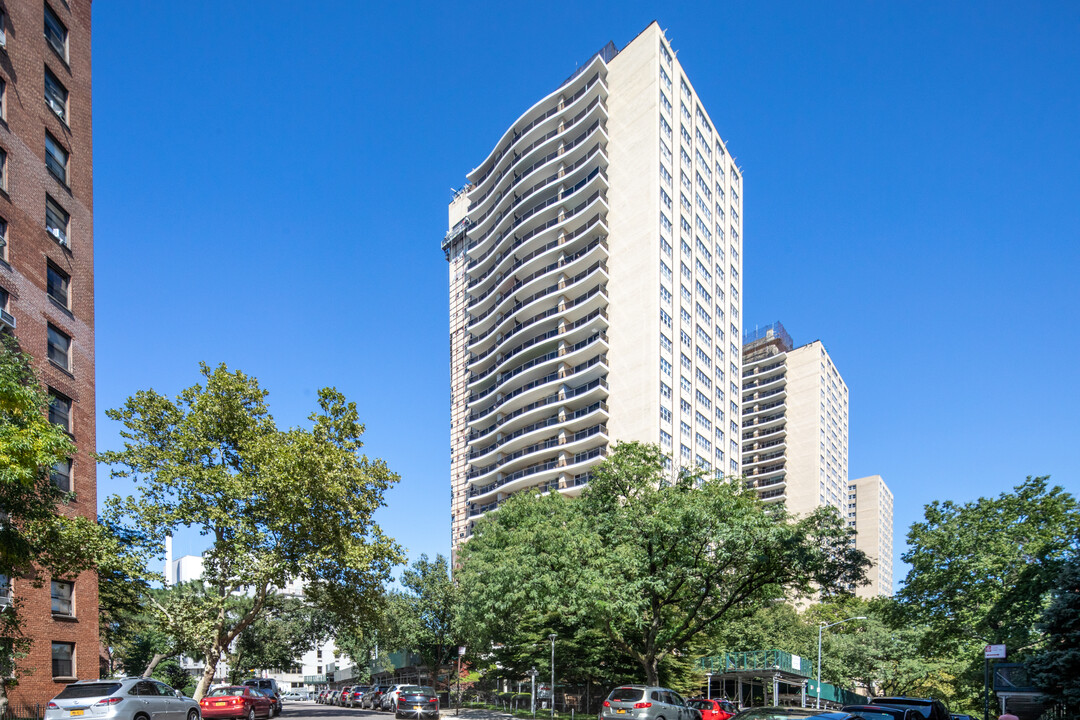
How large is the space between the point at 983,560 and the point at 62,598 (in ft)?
136

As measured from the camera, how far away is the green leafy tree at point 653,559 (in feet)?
96.4

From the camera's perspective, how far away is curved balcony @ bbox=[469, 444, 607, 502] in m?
70.2

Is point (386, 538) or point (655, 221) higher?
point (655, 221)

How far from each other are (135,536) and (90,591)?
12.4 ft

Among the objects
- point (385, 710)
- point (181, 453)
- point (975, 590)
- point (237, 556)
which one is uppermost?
point (181, 453)

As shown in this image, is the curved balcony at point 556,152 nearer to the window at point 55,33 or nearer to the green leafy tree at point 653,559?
the green leafy tree at point 653,559

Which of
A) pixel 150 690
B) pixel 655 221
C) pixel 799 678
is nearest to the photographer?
pixel 150 690

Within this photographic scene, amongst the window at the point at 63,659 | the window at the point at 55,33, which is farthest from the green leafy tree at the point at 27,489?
the window at the point at 55,33

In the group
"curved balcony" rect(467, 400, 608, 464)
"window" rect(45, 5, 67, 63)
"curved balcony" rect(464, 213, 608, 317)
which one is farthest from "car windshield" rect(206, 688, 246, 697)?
"curved balcony" rect(464, 213, 608, 317)

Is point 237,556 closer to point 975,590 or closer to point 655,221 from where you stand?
point 975,590

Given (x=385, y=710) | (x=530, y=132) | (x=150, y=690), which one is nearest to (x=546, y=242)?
(x=530, y=132)

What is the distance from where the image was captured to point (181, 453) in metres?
31.4

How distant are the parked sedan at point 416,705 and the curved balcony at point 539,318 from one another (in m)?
46.1

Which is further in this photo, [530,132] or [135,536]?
[530,132]
